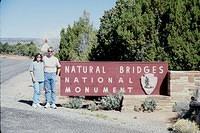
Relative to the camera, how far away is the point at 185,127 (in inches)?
527

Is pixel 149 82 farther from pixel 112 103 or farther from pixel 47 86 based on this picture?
pixel 47 86

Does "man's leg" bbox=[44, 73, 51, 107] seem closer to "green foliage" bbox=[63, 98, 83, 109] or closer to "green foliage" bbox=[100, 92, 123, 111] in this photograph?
"green foliage" bbox=[63, 98, 83, 109]

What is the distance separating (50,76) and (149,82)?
3.46 meters

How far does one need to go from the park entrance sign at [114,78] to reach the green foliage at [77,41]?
441 inches

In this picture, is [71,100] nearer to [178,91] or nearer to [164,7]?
[178,91]

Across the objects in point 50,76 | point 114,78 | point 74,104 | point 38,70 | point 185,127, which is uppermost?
point 38,70

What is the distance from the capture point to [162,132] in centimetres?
1354

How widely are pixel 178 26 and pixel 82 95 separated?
15.7 feet

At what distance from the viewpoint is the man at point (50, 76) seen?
56.8ft

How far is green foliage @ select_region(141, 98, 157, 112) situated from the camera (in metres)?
17.7

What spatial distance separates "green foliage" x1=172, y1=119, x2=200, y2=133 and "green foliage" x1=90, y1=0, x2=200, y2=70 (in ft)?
22.2

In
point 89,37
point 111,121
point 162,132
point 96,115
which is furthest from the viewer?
point 89,37

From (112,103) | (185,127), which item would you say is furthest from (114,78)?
(185,127)

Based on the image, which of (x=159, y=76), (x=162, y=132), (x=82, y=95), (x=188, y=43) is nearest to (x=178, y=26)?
(x=188, y=43)
